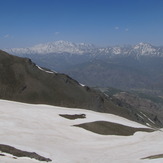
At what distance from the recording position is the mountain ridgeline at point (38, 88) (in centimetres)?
9924

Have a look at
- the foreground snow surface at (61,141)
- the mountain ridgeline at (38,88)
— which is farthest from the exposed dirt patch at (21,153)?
the mountain ridgeline at (38,88)

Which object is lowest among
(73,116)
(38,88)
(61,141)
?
(61,141)

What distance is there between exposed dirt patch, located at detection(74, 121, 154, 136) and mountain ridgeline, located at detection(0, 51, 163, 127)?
103 feet

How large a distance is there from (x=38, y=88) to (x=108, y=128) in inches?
1710

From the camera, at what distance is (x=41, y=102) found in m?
98.4

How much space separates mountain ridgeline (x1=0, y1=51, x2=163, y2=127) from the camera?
9924 centimetres

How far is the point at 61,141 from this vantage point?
49.9 meters

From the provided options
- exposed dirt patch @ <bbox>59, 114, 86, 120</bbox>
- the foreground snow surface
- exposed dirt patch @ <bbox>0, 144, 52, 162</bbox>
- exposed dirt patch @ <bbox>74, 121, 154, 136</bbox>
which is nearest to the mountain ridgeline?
exposed dirt patch @ <bbox>59, 114, 86, 120</bbox>

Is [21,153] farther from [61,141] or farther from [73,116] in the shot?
[73,116]

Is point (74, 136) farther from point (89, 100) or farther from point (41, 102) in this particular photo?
point (89, 100)

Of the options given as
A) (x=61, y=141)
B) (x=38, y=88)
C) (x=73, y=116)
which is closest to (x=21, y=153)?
(x=61, y=141)

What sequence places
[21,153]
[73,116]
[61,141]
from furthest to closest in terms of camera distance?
[73,116] < [61,141] < [21,153]

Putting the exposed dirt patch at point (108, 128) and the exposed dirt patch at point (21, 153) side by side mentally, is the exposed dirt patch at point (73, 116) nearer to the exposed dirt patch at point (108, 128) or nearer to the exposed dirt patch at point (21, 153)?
the exposed dirt patch at point (108, 128)

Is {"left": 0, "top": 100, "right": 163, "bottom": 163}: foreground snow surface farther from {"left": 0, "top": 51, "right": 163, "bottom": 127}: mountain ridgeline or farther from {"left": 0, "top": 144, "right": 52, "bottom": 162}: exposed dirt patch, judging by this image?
{"left": 0, "top": 51, "right": 163, "bottom": 127}: mountain ridgeline
